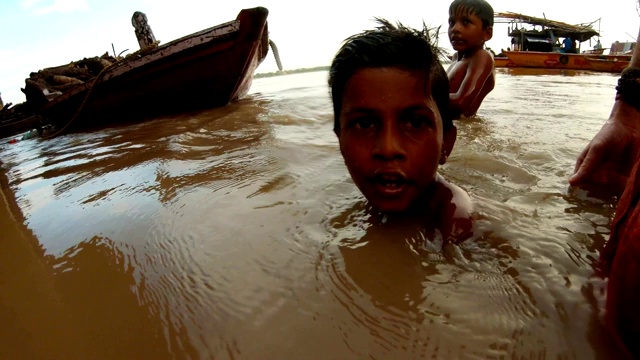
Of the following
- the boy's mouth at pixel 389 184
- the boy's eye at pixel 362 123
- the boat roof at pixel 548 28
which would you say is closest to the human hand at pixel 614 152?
the boy's mouth at pixel 389 184

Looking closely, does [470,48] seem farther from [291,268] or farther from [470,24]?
[291,268]

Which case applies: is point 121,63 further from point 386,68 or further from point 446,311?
point 446,311

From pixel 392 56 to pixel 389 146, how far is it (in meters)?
0.34

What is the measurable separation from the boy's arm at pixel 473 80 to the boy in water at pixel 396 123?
240 cm

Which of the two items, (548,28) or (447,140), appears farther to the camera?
(548,28)

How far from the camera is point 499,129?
10.4 ft

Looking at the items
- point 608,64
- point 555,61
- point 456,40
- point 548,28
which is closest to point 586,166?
point 456,40

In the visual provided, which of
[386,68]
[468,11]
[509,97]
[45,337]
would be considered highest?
[468,11]

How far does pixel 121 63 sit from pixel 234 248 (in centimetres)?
517

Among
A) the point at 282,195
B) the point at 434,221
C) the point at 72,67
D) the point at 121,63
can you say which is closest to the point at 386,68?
the point at 434,221

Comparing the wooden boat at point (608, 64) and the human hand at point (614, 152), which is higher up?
the human hand at point (614, 152)

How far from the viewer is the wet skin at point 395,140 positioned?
1327 millimetres

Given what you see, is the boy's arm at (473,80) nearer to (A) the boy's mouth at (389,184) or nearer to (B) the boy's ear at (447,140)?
(B) the boy's ear at (447,140)

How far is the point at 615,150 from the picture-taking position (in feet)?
4.86
